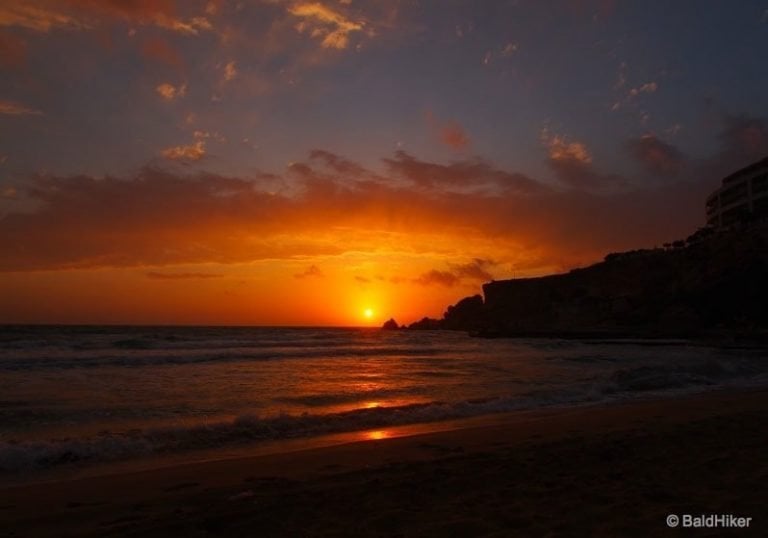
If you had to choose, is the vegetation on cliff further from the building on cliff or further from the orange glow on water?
the orange glow on water

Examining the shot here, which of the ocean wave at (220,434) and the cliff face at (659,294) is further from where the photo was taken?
the cliff face at (659,294)

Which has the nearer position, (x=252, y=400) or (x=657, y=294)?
(x=252, y=400)

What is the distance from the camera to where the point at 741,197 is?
92.8 meters

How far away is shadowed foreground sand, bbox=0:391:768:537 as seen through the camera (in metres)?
Result: 5.60

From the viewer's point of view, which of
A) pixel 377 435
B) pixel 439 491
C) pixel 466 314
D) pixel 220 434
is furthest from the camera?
pixel 466 314

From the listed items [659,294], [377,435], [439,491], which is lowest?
[377,435]

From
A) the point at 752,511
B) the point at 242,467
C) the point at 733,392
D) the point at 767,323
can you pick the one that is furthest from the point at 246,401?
the point at 767,323

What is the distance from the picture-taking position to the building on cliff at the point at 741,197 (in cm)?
8575

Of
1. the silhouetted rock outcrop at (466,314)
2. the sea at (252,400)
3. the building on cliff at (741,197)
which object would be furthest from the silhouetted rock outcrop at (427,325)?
the sea at (252,400)

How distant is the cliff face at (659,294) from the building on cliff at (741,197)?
5799mm

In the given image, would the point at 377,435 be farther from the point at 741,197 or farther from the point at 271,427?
the point at 741,197

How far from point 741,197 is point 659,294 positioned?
27750 mm

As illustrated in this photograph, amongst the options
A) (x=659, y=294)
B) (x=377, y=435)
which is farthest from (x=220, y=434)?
(x=659, y=294)

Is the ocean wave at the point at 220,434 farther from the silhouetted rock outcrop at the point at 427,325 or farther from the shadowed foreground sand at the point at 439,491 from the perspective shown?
the silhouetted rock outcrop at the point at 427,325
